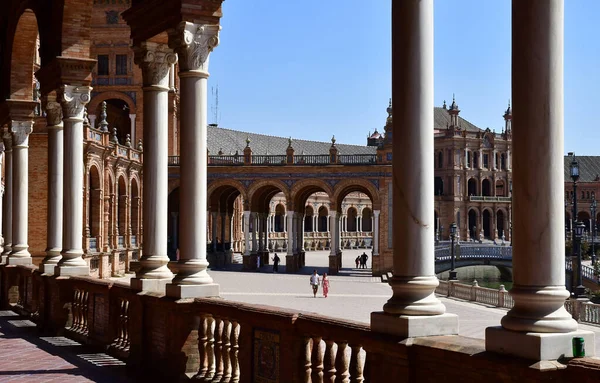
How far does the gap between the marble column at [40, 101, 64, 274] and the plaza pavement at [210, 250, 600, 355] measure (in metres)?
11.0

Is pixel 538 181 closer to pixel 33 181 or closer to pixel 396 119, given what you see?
pixel 396 119

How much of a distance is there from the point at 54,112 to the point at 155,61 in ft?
15.7

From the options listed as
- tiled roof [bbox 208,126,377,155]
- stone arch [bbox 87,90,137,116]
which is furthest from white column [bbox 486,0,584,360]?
tiled roof [bbox 208,126,377,155]

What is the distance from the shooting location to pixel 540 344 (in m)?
4.74

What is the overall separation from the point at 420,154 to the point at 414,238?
2.07 ft

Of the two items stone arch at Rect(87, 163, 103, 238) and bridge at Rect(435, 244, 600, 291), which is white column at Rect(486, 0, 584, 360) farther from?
bridge at Rect(435, 244, 600, 291)

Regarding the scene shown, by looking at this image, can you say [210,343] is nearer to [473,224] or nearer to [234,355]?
[234,355]

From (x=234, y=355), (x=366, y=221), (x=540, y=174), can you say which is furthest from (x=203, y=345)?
(x=366, y=221)

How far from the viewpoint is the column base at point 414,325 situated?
5.81 meters

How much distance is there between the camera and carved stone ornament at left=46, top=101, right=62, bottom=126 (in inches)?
555

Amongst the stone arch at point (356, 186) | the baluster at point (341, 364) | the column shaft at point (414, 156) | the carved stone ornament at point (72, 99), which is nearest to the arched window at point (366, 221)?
the stone arch at point (356, 186)

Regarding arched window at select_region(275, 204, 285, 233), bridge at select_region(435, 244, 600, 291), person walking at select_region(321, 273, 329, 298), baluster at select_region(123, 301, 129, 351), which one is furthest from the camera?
arched window at select_region(275, 204, 285, 233)

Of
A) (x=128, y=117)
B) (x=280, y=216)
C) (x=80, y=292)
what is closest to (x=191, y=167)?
(x=80, y=292)

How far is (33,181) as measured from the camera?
29172 millimetres
